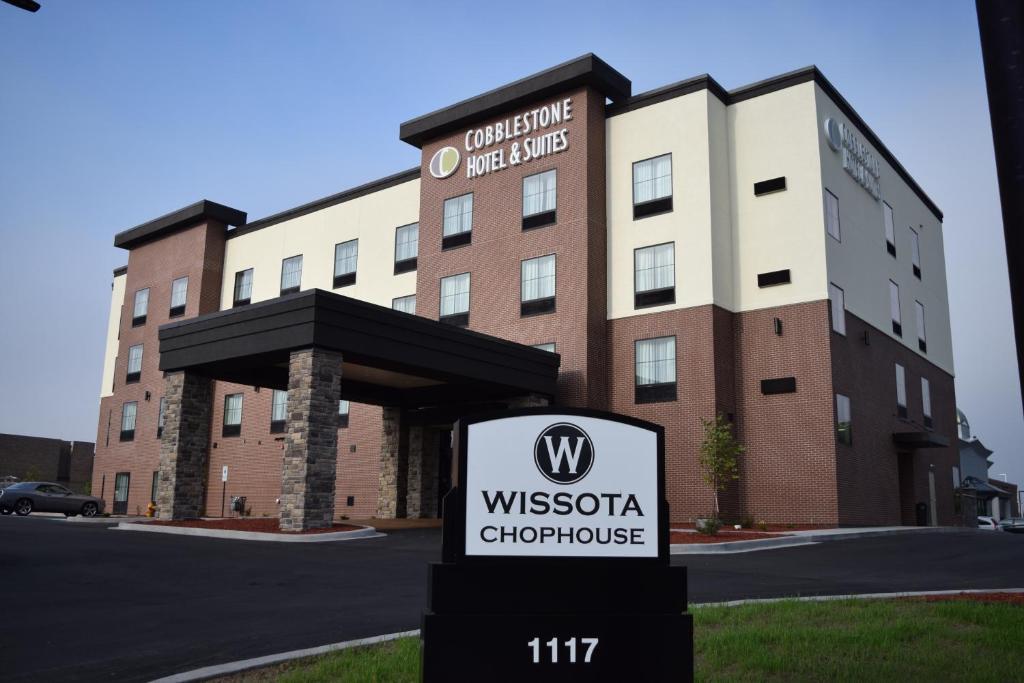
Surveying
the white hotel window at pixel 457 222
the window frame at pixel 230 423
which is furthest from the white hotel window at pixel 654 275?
the window frame at pixel 230 423

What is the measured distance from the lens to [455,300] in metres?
33.9

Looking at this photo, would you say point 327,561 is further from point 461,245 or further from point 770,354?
point 461,245

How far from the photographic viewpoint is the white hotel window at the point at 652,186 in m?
30.0

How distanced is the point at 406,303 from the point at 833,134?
680 inches

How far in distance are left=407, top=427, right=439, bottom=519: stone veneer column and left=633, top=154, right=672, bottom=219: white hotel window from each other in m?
11.1

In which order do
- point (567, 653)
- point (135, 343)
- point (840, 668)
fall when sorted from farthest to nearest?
point (135, 343), point (840, 668), point (567, 653)

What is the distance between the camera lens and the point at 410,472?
33.2m

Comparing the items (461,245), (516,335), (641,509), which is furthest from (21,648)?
(461,245)

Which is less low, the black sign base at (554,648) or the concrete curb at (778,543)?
the black sign base at (554,648)

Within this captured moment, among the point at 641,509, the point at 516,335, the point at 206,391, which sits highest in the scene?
the point at 516,335

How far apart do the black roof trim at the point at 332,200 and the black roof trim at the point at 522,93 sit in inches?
87.6

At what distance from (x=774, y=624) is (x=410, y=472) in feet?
82.7

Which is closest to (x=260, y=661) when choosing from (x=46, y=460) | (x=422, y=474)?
(x=422, y=474)

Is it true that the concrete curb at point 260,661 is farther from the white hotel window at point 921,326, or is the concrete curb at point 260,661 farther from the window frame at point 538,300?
the white hotel window at point 921,326
